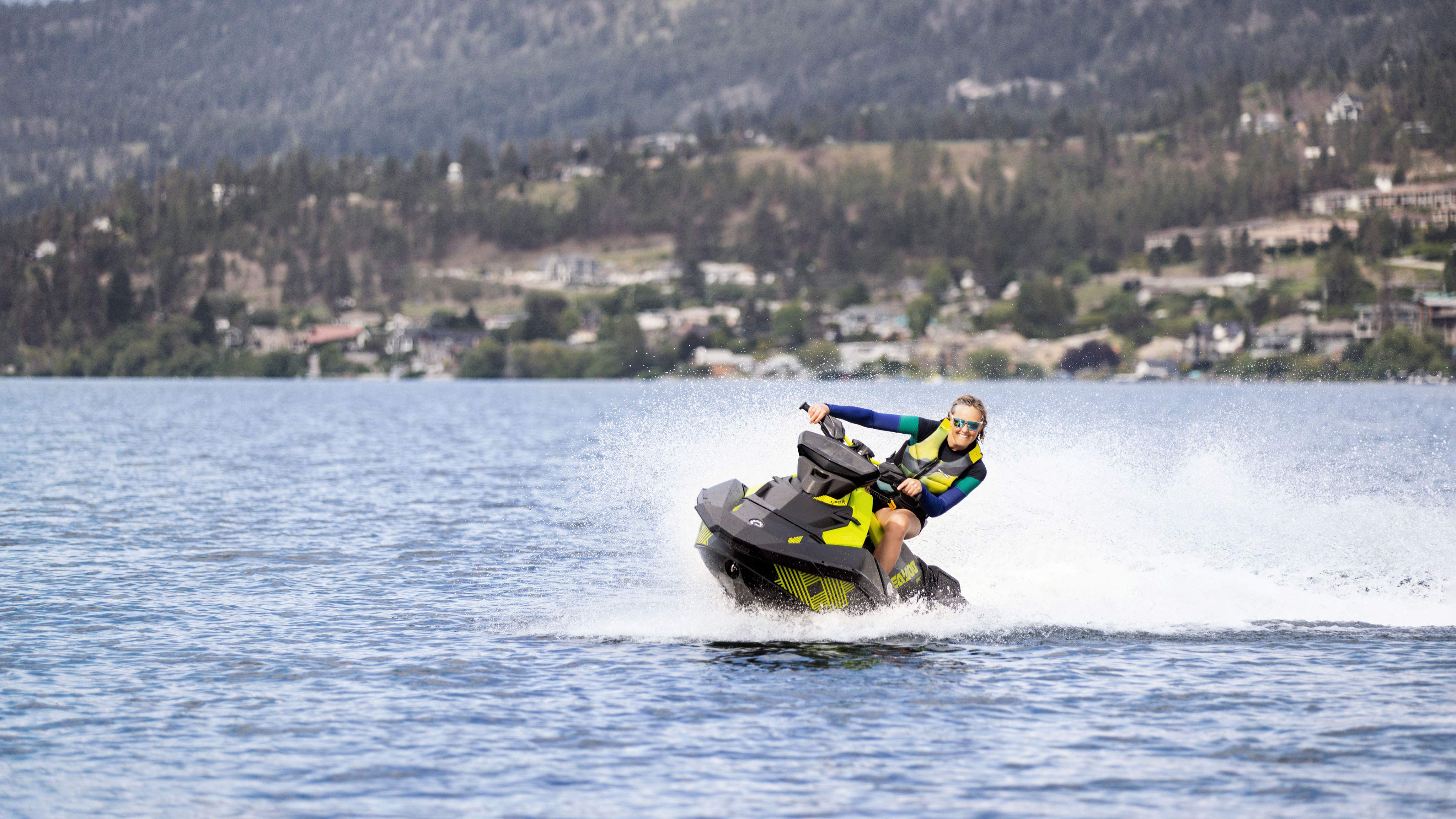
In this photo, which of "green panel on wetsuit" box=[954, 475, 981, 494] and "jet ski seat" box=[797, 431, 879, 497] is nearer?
"jet ski seat" box=[797, 431, 879, 497]

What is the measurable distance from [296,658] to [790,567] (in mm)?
4423

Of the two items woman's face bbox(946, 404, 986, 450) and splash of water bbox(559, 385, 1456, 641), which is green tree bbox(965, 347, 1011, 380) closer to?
splash of water bbox(559, 385, 1456, 641)

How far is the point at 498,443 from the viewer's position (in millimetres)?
56875

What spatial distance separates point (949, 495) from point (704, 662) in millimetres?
2570

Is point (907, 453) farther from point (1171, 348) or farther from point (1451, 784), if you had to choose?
point (1171, 348)

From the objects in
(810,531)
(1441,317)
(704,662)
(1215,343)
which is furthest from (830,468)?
(1215,343)

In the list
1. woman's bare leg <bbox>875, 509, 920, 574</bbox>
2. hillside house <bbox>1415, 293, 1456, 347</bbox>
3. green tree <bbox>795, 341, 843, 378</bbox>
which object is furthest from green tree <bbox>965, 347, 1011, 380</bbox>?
woman's bare leg <bbox>875, 509, 920, 574</bbox>

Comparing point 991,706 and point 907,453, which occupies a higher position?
point 907,453

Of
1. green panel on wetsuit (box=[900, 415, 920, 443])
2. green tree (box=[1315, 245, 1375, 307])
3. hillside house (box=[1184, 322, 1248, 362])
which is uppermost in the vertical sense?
green tree (box=[1315, 245, 1375, 307])

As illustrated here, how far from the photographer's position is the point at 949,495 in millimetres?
14164

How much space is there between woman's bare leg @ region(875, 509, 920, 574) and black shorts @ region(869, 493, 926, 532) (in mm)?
24

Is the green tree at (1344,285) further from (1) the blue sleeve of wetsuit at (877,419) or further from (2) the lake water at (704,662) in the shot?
(1) the blue sleeve of wetsuit at (877,419)

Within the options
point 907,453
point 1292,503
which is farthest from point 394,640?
point 1292,503

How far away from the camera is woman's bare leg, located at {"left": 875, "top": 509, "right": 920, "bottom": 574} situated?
46.1 ft
